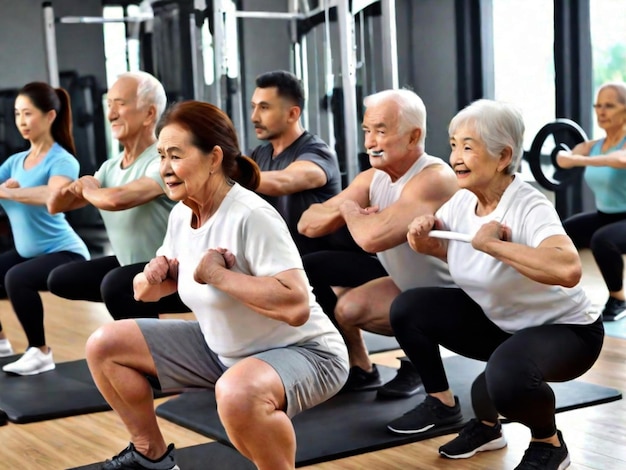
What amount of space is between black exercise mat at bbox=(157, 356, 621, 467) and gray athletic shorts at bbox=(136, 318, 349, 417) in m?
0.44

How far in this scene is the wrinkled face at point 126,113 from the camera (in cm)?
349

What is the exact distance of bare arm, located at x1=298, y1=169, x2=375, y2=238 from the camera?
3.09 meters

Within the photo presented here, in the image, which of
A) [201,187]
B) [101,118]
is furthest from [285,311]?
[101,118]

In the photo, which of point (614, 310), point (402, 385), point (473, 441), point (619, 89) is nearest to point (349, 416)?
point (402, 385)

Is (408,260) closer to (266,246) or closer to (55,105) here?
(266,246)

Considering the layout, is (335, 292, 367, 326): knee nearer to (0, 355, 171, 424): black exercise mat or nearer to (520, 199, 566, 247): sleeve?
(0, 355, 171, 424): black exercise mat

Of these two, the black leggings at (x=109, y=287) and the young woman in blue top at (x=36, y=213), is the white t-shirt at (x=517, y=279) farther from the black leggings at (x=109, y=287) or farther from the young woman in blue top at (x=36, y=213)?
the young woman in blue top at (x=36, y=213)

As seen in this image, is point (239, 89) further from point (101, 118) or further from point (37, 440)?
point (37, 440)

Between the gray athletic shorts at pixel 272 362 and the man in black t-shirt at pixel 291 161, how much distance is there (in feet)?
3.53

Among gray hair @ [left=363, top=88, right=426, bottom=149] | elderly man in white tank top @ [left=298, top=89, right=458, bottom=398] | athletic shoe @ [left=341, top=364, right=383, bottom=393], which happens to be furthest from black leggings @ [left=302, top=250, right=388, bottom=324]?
gray hair @ [left=363, top=88, right=426, bottom=149]

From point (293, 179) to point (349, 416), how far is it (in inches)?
34.7

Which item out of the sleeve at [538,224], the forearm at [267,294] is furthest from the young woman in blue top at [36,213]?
the sleeve at [538,224]

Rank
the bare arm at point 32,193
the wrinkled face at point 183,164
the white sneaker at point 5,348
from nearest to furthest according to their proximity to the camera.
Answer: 1. the wrinkled face at point 183,164
2. the bare arm at point 32,193
3. the white sneaker at point 5,348

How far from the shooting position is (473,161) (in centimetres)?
243
